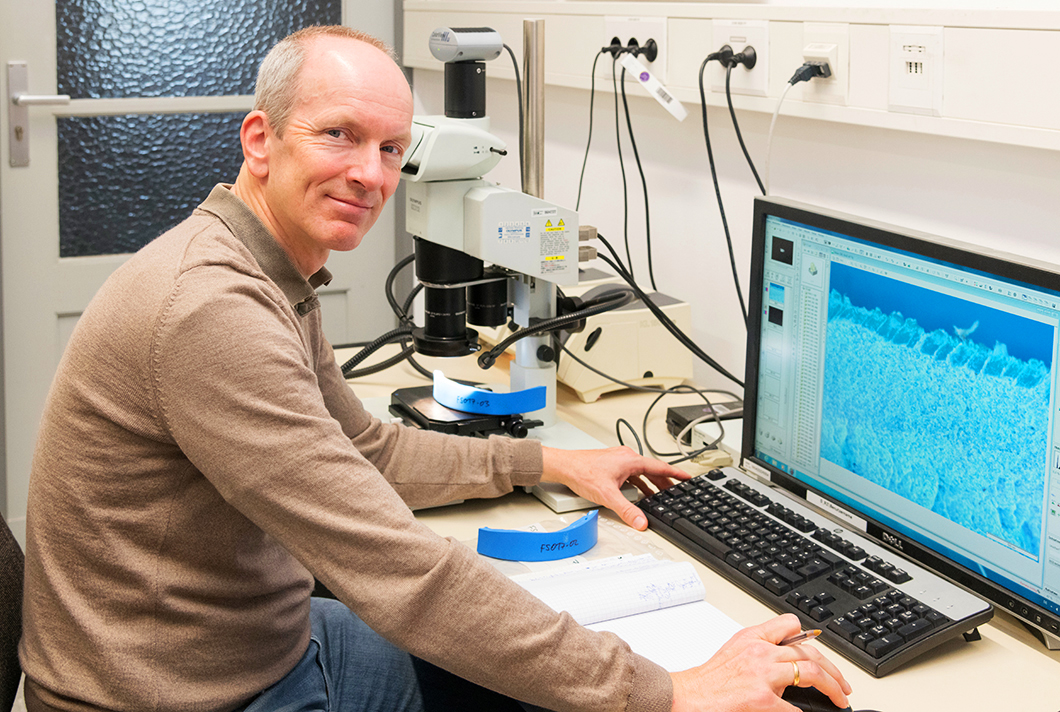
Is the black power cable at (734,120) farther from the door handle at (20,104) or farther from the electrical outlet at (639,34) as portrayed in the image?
the door handle at (20,104)

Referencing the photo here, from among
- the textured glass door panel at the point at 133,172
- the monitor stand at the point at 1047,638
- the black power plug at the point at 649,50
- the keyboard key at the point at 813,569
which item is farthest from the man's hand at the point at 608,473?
the textured glass door panel at the point at 133,172

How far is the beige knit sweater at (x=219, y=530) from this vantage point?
0.84 m

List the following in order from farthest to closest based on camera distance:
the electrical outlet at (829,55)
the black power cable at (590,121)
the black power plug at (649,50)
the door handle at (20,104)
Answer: the door handle at (20,104) → the black power cable at (590,121) → the black power plug at (649,50) → the electrical outlet at (829,55)

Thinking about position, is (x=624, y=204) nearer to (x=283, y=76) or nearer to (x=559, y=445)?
(x=559, y=445)

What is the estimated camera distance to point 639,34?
5.83ft

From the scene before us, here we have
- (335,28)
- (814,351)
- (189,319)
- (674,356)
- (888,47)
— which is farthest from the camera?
(674,356)

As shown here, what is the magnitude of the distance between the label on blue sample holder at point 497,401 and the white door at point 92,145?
1.55m

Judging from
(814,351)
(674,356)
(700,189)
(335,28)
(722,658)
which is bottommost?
(722,658)

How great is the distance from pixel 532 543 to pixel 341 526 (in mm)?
357

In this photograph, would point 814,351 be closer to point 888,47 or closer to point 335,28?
point 888,47

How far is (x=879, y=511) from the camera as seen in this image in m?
1.11

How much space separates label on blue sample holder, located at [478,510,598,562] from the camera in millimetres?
1148

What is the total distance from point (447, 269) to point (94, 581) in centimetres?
62

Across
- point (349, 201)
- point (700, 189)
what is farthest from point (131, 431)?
point (700, 189)
